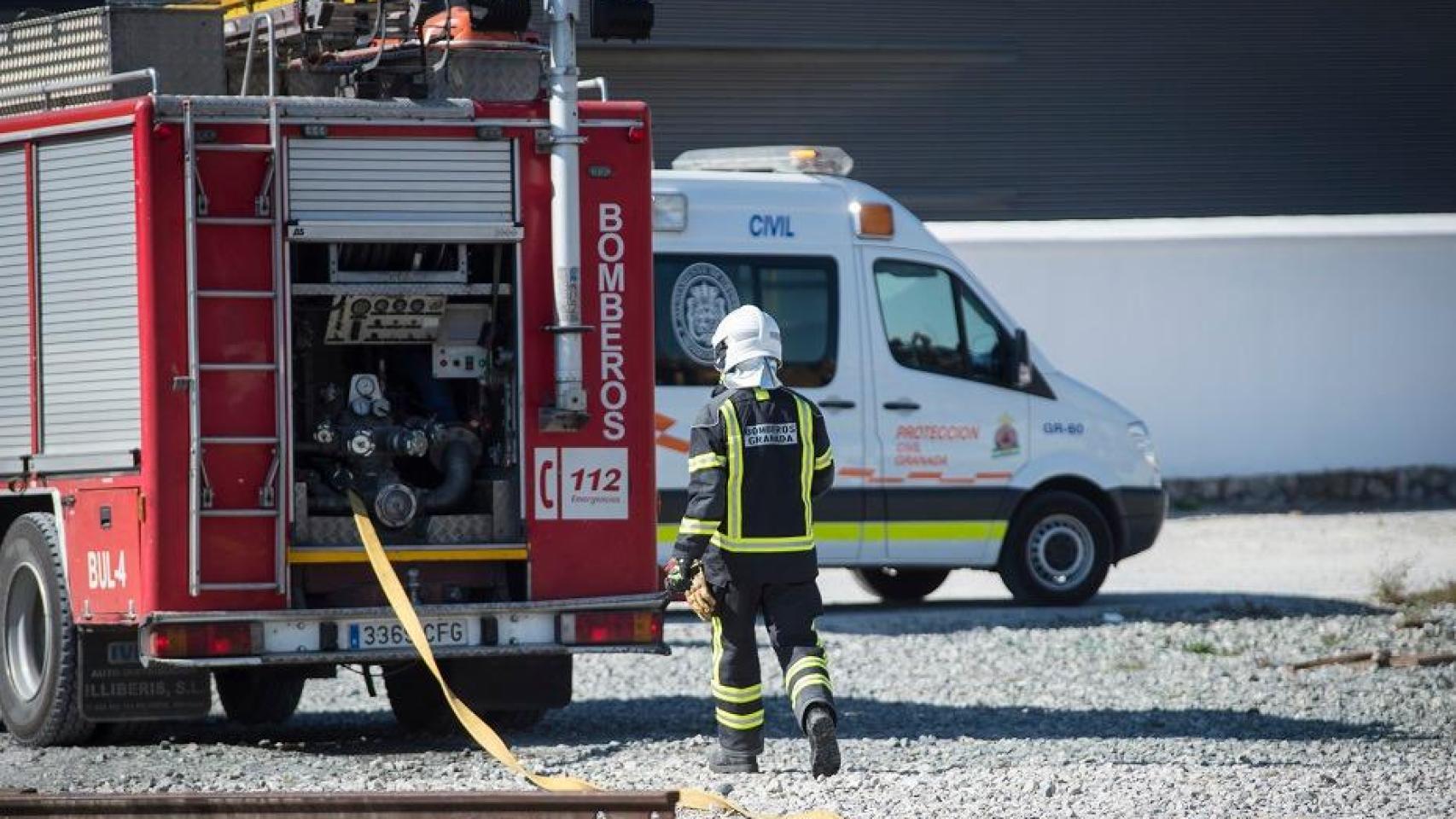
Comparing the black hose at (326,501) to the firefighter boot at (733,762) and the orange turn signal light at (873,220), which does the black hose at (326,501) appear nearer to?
the firefighter boot at (733,762)

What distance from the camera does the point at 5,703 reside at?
10867mm

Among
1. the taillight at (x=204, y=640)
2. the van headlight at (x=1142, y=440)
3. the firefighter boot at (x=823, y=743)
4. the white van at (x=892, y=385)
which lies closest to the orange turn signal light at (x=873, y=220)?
the white van at (x=892, y=385)

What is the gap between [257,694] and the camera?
11.5 meters

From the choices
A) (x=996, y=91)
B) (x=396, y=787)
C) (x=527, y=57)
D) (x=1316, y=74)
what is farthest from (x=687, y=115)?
(x=396, y=787)

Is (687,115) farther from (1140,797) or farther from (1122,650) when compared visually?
(1140,797)

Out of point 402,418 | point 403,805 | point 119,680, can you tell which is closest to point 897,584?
point 402,418

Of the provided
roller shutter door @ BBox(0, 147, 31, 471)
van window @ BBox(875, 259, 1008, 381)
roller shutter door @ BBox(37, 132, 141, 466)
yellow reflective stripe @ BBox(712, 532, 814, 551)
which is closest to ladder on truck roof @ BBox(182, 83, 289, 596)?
roller shutter door @ BBox(37, 132, 141, 466)

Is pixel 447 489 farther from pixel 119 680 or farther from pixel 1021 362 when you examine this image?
pixel 1021 362

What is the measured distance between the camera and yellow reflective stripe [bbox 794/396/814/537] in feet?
29.9

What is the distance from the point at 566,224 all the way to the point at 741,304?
495cm

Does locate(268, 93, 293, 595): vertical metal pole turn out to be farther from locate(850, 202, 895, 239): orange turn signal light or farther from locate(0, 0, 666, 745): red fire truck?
locate(850, 202, 895, 239): orange turn signal light

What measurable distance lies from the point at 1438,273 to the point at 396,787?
17908mm

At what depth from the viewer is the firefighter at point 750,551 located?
897 centimetres

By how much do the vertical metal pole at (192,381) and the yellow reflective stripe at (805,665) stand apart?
2.51m
